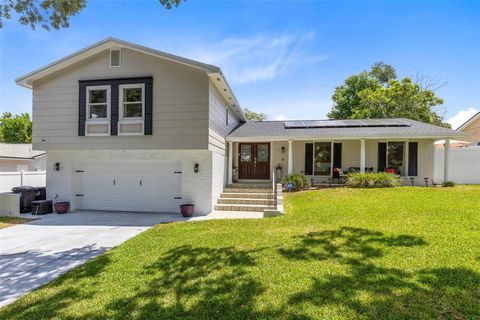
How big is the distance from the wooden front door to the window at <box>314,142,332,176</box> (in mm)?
2667

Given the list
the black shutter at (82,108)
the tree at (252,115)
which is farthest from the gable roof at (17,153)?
the tree at (252,115)

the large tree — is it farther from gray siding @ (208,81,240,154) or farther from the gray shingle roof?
gray siding @ (208,81,240,154)

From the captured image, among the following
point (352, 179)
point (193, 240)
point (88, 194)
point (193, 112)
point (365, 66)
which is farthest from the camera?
point (365, 66)

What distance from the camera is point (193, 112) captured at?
9.09m

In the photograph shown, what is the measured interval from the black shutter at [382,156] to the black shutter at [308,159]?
3.59 m

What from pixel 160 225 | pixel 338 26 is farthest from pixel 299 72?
pixel 160 225

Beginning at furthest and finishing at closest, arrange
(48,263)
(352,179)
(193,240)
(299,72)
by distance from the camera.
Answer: (299,72), (352,179), (193,240), (48,263)

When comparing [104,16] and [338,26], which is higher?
[338,26]

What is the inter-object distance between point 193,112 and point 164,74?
72.4 inches

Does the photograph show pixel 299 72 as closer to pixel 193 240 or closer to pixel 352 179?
pixel 352 179

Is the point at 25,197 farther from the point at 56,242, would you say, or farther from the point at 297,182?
the point at 297,182

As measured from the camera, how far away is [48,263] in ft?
16.4

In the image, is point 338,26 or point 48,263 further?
point 338,26

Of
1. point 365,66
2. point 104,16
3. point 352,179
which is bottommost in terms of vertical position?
point 352,179
